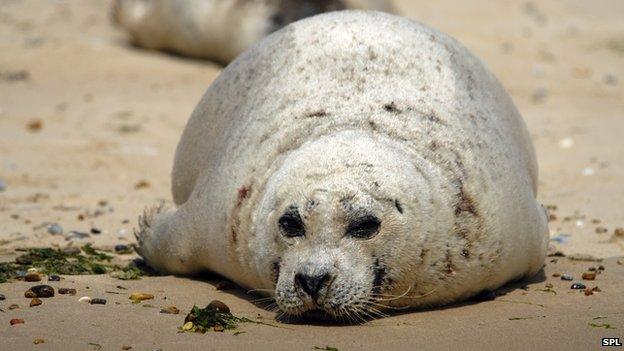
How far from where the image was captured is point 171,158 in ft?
27.9

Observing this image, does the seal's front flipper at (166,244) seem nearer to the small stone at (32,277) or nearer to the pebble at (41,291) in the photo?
the small stone at (32,277)

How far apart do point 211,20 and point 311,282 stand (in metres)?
7.85

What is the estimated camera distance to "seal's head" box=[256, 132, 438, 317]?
4301 millimetres

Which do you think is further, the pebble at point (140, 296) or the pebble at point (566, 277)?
the pebble at point (566, 277)

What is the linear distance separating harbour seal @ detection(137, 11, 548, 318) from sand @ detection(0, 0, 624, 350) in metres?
0.15

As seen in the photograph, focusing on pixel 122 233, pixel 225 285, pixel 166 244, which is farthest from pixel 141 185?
pixel 225 285

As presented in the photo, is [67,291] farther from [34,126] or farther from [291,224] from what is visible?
[34,126]

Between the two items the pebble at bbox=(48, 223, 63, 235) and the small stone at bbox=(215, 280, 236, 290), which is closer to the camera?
the small stone at bbox=(215, 280, 236, 290)

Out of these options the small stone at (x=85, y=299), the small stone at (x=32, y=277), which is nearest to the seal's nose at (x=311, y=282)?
the small stone at (x=85, y=299)

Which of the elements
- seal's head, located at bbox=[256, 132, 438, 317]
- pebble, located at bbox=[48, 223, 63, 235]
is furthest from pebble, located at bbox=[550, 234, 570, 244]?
pebble, located at bbox=[48, 223, 63, 235]

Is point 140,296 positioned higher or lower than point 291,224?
lower

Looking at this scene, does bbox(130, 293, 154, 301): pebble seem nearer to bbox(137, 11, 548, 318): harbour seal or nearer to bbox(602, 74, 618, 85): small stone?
bbox(137, 11, 548, 318): harbour seal

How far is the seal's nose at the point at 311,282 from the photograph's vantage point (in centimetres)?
424

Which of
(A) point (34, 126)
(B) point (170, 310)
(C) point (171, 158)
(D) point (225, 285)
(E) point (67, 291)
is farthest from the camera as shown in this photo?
(A) point (34, 126)
